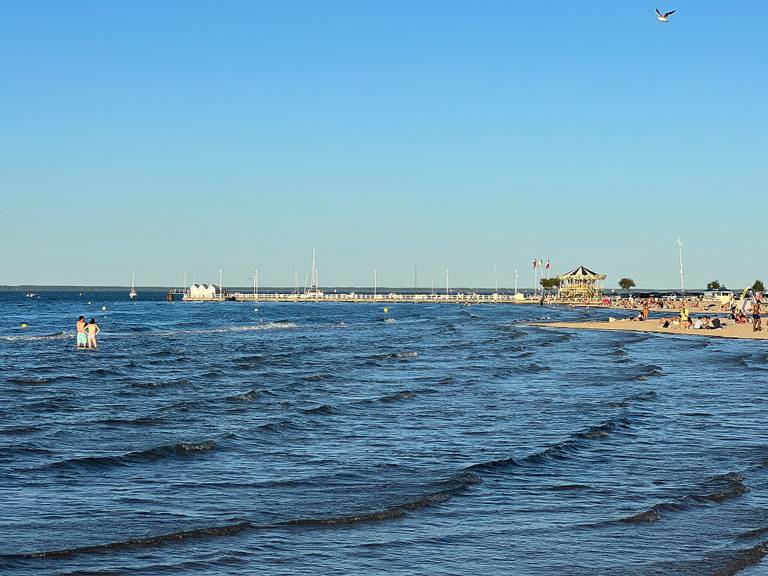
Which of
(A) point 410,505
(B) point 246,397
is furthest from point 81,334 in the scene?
(A) point 410,505

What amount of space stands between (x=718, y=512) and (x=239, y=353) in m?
39.0

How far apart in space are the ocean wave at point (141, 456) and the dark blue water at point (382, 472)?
0.07 metres

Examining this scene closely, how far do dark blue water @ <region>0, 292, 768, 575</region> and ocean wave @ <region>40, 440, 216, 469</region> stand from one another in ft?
0.24

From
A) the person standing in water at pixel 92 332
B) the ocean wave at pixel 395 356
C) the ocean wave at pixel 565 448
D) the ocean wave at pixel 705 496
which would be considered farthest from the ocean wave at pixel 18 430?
the person standing in water at pixel 92 332

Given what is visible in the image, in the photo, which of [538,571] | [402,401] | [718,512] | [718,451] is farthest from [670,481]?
[402,401]

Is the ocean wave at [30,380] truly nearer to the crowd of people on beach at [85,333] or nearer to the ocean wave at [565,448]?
the crowd of people on beach at [85,333]

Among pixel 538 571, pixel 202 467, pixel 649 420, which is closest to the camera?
pixel 538 571

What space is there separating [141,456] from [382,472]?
4.99m

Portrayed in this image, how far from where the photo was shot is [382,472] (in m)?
18.1

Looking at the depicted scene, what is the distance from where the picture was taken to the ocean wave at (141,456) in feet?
60.7

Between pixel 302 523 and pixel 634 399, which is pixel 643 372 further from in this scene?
pixel 302 523

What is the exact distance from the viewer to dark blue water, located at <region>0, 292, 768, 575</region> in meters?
12.6

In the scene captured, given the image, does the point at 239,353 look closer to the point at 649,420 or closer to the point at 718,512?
the point at 649,420

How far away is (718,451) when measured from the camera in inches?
802
